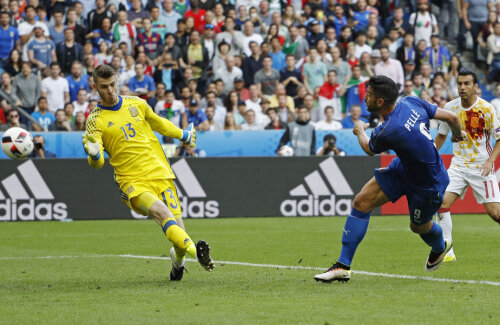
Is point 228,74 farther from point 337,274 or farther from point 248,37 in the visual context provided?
point 337,274

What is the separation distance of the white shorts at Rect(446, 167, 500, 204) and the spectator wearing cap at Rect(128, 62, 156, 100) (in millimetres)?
11104

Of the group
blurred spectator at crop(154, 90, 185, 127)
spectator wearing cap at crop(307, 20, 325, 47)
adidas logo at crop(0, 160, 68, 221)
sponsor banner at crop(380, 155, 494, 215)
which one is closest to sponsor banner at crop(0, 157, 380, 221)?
adidas logo at crop(0, 160, 68, 221)

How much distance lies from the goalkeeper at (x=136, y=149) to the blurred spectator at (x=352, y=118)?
1164 centimetres

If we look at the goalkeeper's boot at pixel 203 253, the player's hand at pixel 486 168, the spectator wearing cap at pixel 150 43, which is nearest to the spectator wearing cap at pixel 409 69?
the spectator wearing cap at pixel 150 43

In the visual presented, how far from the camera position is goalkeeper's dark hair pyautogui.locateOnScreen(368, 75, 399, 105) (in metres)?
8.18

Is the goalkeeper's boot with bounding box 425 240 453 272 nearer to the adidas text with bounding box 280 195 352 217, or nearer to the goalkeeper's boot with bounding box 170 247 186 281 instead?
the goalkeeper's boot with bounding box 170 247 186 281

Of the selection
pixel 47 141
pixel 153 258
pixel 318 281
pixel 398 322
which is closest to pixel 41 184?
pixel 47 141

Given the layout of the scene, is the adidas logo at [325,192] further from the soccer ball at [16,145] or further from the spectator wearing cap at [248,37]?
the soccer ball at [16,145]

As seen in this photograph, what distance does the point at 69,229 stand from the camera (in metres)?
16.4

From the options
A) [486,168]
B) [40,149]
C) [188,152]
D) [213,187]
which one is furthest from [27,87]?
[486,168]

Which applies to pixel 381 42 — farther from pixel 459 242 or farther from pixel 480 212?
pixel 459 242

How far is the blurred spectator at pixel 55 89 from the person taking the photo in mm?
20703

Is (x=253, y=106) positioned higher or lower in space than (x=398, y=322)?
lower

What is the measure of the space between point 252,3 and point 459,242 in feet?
41.5
